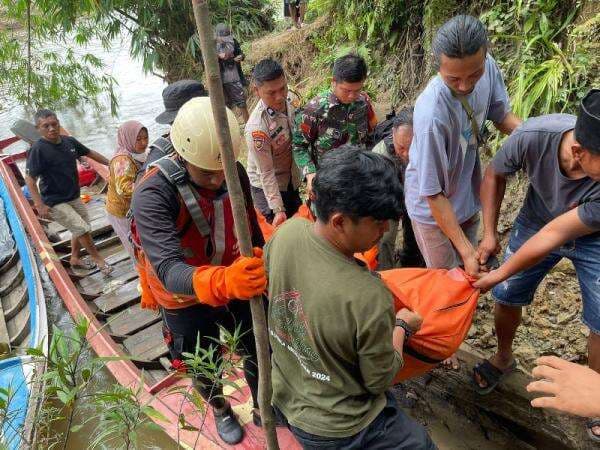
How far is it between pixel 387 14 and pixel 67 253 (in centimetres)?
496

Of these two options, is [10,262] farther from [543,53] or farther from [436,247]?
[543,53]

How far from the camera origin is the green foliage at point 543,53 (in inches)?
141

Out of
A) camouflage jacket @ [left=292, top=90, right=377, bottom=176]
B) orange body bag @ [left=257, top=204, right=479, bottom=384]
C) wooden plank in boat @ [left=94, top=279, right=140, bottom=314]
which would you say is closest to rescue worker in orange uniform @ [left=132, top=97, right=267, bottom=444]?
orange body bag @ [left=257, top=204, right=479, bottom=384]

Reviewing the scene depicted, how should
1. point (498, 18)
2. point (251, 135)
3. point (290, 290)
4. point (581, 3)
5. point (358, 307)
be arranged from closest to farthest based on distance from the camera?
point (358, 307) < point (290, 290) < point (251, 135) < point (581, 3) < point (498, 18)

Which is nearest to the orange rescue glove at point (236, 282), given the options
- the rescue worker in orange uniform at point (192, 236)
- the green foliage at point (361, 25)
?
the rescue worker in orange uniform at point (192, 236)

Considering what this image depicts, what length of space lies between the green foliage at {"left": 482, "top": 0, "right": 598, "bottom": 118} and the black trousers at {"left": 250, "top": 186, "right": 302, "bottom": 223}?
206 cm

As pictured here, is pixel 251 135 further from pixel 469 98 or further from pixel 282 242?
pixel 282 242

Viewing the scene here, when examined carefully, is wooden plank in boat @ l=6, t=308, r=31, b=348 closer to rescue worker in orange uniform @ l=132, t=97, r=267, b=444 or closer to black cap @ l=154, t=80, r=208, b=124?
black cap @ l=154, t=80, r=208, b=124

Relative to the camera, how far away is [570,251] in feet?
6.58

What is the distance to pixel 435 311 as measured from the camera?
2057 millimetres

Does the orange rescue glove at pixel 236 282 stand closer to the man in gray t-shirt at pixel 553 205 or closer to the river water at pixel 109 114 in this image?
the man in gray t-shirt at pixel 553 205

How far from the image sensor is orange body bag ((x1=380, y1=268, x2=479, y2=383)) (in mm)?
1998

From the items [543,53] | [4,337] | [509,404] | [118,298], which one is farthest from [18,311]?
[543,53]

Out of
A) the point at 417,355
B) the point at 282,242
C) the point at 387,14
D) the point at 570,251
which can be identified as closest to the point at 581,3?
the point at 387,14
